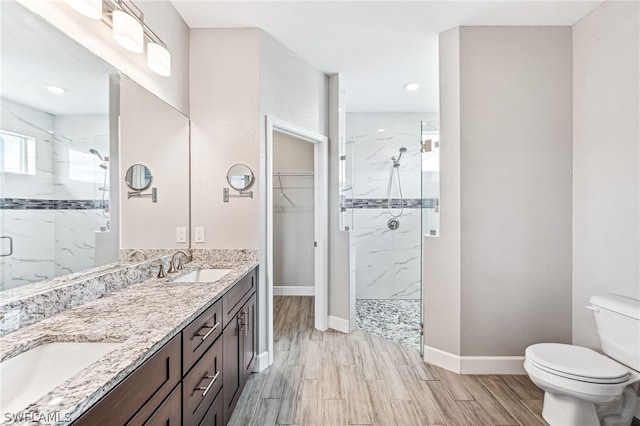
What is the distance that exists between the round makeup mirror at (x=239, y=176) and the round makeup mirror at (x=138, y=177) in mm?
573

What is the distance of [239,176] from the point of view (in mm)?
2467

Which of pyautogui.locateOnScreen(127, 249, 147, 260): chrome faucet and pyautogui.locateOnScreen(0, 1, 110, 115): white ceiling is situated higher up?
pyautogui.locateOnScreen(0, 1, 110, 115): white ceiling

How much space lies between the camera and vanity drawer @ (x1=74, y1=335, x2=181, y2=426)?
0.73 m

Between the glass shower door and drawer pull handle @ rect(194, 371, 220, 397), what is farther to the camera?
the glass shower door

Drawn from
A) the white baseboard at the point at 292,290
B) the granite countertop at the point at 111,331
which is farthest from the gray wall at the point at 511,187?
the white baseboard at the point at 292,290

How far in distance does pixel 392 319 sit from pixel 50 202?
335cm

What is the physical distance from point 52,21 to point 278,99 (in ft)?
5.25

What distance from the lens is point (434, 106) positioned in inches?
167

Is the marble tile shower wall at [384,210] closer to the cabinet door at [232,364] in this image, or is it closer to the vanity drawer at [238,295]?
the vanity drawer at [238,295]

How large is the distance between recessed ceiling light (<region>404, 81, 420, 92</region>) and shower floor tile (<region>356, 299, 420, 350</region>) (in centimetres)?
267

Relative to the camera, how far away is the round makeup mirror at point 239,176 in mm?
2463

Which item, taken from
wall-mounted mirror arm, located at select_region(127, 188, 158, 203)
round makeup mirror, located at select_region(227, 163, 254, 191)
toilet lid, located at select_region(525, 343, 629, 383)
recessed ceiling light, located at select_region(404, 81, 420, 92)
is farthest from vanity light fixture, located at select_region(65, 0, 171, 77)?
toilet lid, located at select_region(525, 343, 629, 383)

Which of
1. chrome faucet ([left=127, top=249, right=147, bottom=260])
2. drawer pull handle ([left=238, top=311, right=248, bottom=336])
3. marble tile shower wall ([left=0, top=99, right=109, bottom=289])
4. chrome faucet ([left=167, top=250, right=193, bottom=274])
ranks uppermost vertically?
marble tile shower wall ([left=0, top=99, right=109, bottom=289])

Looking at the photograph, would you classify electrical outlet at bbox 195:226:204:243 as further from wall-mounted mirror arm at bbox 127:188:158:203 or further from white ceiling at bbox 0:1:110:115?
white ceiling at bbox 0:1:110:115
